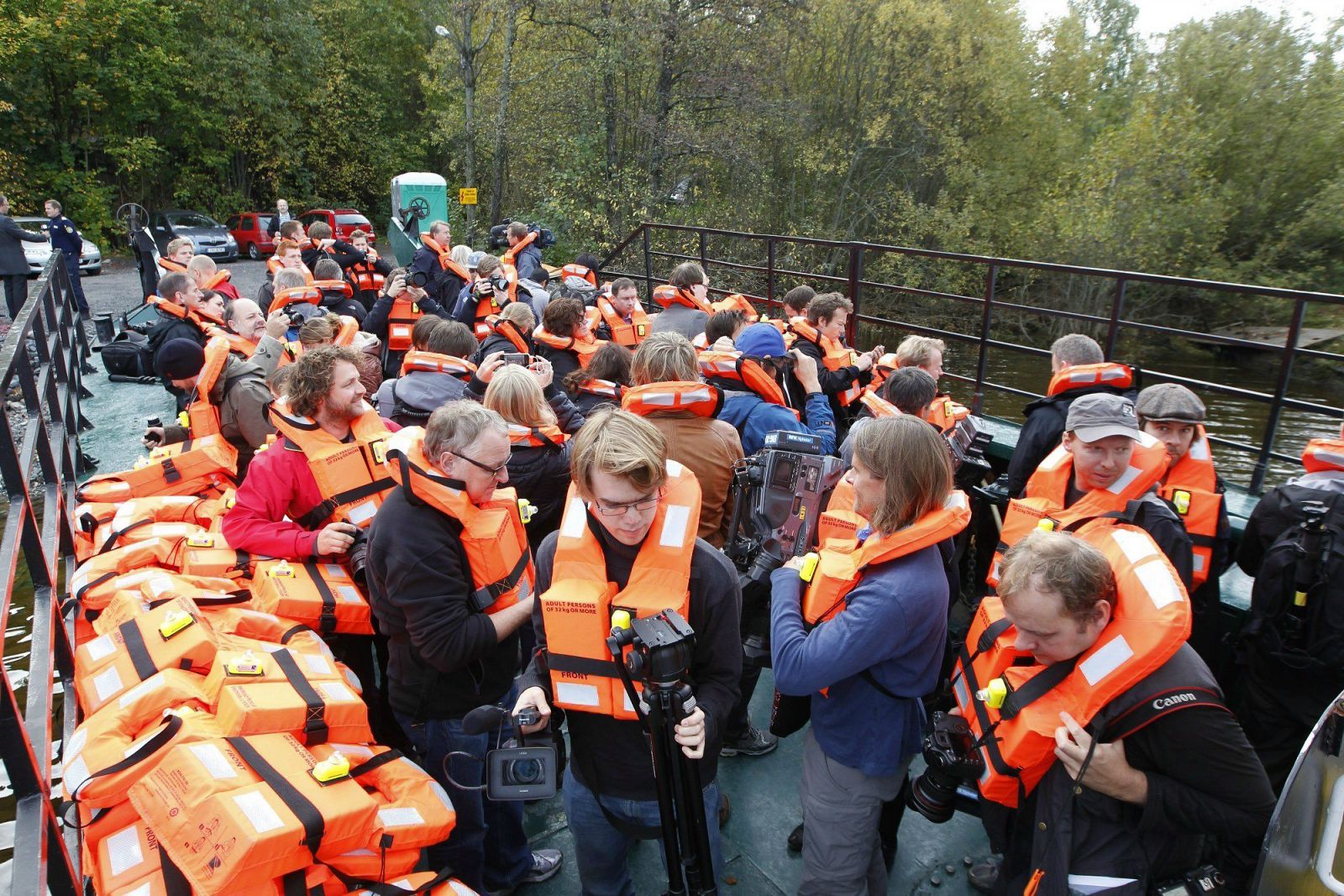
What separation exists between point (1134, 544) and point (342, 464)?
2622 millimetres

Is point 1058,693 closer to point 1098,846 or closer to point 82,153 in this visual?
point 1098,846

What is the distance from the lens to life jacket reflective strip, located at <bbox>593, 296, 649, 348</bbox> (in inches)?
259

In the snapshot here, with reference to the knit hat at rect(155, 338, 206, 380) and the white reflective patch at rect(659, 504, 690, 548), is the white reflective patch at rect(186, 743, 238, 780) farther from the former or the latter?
the knit hat at rect(155, 338, 206, 380)

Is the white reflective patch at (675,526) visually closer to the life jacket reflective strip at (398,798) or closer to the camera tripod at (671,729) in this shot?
the camera tripod at (671,729)

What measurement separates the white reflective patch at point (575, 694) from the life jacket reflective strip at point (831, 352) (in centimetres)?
312

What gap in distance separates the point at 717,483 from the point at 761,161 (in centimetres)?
1679

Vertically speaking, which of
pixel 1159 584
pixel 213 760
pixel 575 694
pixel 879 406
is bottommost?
pixel 213 760

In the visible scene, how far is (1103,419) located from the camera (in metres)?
2.77

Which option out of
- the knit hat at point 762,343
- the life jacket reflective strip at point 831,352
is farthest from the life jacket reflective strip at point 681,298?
the knit hat at point 762,343

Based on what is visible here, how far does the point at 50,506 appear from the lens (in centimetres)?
339

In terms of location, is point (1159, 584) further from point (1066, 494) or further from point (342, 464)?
point (342, 464)

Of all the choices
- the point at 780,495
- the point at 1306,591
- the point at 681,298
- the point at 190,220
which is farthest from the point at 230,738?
the point at 190,220

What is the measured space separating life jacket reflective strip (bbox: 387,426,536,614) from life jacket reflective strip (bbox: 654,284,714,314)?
159 inches

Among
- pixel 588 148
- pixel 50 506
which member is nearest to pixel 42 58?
pixel 588 148
